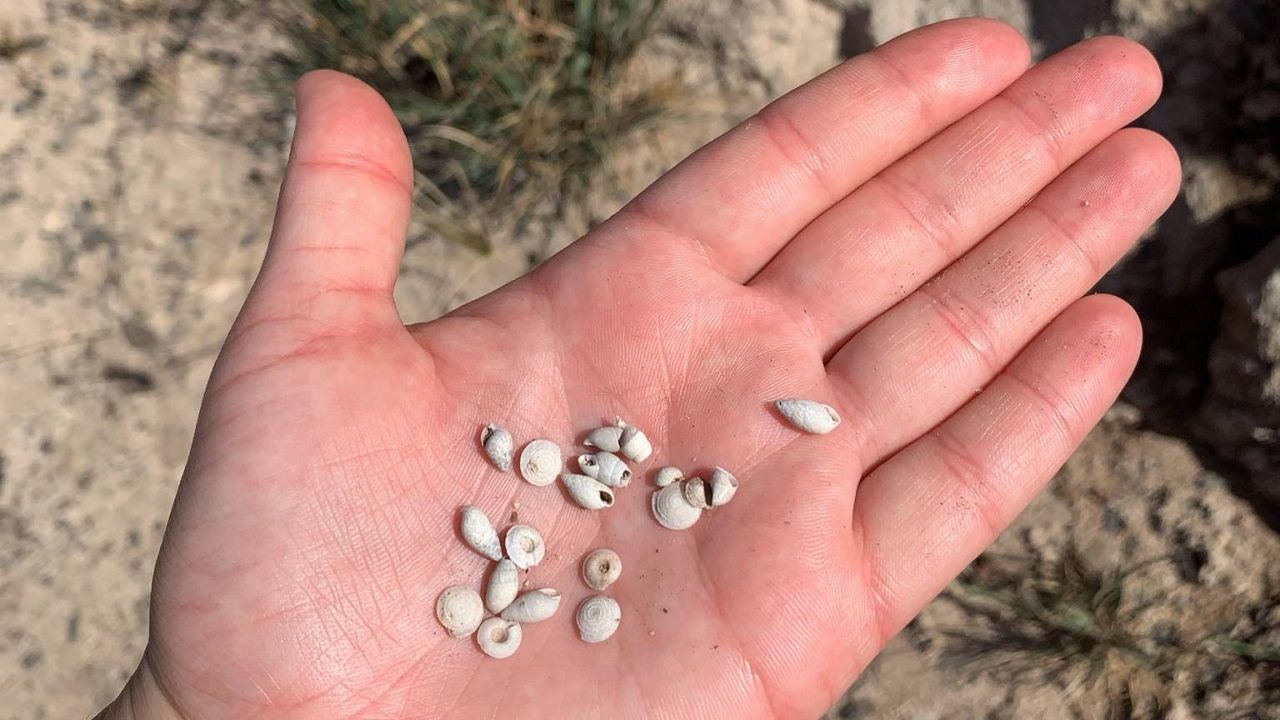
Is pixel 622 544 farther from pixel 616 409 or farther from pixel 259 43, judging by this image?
pixel 259 43

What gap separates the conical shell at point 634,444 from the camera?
2.06 metres

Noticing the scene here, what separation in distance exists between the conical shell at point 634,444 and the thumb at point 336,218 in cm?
54

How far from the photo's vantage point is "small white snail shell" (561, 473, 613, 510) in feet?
6.63

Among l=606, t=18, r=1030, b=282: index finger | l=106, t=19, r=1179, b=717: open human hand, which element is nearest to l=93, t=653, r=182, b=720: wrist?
l=106, t=19, r=1179, b=717: open human hand

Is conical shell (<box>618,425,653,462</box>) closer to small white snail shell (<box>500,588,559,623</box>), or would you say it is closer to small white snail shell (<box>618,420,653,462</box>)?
small white snail shell (<box>618,420,653,462</box>)

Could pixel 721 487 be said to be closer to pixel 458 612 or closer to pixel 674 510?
pixel 674 510

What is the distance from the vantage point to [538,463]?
2021mm

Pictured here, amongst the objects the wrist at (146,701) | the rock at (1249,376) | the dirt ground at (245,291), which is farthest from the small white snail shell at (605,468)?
the rock at (1249,376)

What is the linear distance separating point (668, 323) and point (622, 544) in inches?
19.7

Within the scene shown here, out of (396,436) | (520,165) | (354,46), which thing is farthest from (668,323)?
(354,46)

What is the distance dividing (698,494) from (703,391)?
→ 25 cm

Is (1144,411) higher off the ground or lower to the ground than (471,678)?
higher

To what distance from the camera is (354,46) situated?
10.6ft

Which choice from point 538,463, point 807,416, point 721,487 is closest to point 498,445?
point 538,463
